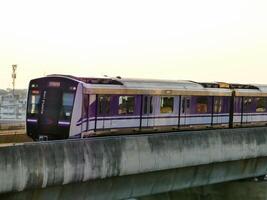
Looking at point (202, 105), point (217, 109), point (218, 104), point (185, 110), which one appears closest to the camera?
point (185, 110)

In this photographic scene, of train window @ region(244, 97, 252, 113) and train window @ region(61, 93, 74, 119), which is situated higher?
train window @ region(61, 93, 74, 119)

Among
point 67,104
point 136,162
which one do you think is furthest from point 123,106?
point 136,162

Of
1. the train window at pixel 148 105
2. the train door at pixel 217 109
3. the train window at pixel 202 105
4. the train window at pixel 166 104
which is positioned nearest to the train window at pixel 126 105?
the train window at pixel 148 105

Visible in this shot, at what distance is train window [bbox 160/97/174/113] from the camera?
25.6 m

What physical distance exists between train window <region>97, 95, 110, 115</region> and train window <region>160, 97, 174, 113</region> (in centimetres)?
416

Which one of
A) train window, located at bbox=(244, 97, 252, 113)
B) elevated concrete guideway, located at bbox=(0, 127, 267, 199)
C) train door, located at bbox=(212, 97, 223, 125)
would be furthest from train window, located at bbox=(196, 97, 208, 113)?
elevated concrete guideway, located at bbox=(0, 127, 267, 199)

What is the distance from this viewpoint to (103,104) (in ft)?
71.6

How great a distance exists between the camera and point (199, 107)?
1112 inches

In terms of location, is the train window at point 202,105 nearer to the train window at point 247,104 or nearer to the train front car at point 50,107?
the train window at point 247,104

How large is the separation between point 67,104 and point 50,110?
0.93m

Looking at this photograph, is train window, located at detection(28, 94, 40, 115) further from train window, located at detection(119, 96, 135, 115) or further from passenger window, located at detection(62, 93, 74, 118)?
train window, located at detection(119, 96, 135, 115)

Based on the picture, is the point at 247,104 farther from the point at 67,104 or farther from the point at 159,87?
the point at 67,104

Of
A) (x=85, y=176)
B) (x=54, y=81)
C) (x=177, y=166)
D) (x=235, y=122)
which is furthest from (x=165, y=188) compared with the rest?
(x=235, y=122)

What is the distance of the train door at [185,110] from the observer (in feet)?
88.2
